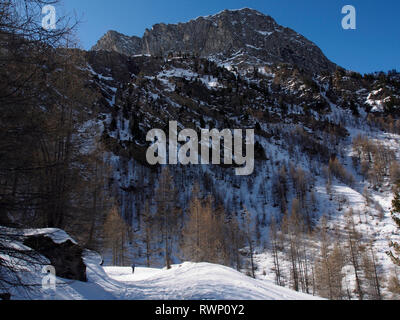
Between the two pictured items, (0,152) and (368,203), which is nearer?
(0,152)

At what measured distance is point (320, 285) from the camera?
2825 centimetres

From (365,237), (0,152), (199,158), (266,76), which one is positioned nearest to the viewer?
(0,152)

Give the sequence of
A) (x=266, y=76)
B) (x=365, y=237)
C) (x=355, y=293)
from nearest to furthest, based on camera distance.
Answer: (x=355, y=293)
(x=365, y=237)
(x=266, y=76)

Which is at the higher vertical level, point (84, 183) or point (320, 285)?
point (84, 183)

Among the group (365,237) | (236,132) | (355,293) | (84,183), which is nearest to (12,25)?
(84,183)

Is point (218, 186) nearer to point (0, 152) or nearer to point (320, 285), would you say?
point (320, 285)

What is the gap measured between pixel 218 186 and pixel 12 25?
83.4m

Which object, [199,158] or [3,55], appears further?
[199,158]

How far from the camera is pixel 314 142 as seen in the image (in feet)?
374

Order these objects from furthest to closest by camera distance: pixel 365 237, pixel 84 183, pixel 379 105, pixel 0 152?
pixel 379 105 → pixel 365 237 → pixel 84 183 → pixel 0 152

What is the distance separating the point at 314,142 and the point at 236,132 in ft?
127

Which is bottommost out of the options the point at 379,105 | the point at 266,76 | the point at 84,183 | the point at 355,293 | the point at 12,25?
the point at 355,293

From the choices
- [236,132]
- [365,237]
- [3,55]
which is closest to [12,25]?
[3,55]

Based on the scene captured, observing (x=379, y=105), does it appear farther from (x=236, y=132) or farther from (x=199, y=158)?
(x=199, y=158)
